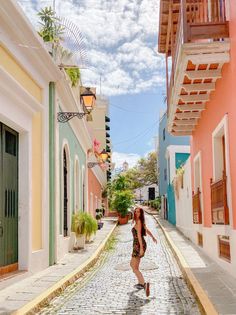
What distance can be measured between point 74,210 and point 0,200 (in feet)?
26.0

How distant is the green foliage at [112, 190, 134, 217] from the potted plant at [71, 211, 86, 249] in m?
17.0

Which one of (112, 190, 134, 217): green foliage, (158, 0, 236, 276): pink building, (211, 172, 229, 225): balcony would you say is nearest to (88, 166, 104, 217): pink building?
(112, 190, 134, 217): green foliage

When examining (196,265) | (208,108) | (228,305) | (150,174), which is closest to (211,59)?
(208,108)

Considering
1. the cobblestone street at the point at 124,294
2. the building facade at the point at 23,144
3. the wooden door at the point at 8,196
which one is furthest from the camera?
the wooden door at the point at 8,196

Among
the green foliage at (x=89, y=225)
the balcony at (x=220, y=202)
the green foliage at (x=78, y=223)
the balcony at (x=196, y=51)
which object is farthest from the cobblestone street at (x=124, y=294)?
the balcony at (x=196, y=51)

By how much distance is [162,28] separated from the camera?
13250 mm

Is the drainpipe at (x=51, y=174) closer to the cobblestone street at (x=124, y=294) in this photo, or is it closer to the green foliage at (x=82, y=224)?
the cobblestone street at (x=124, y=294)

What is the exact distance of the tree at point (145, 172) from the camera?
55.8 m

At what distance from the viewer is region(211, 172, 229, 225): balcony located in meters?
8.54

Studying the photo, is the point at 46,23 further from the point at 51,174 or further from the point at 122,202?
the point at 122,202

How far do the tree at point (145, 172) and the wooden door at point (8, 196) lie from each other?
46.8 metres

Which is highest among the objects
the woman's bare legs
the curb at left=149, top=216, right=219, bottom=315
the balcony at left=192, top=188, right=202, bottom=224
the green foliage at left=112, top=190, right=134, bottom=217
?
the green foliage at left=112, top=190, right=134, bottom=217

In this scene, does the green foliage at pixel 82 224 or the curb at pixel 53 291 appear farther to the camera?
the green foliage at pixel 82 224

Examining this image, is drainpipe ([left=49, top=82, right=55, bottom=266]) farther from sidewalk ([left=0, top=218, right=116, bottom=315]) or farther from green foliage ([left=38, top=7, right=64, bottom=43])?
green foliage ([left=38, top=7, right=64, bottom=43])
